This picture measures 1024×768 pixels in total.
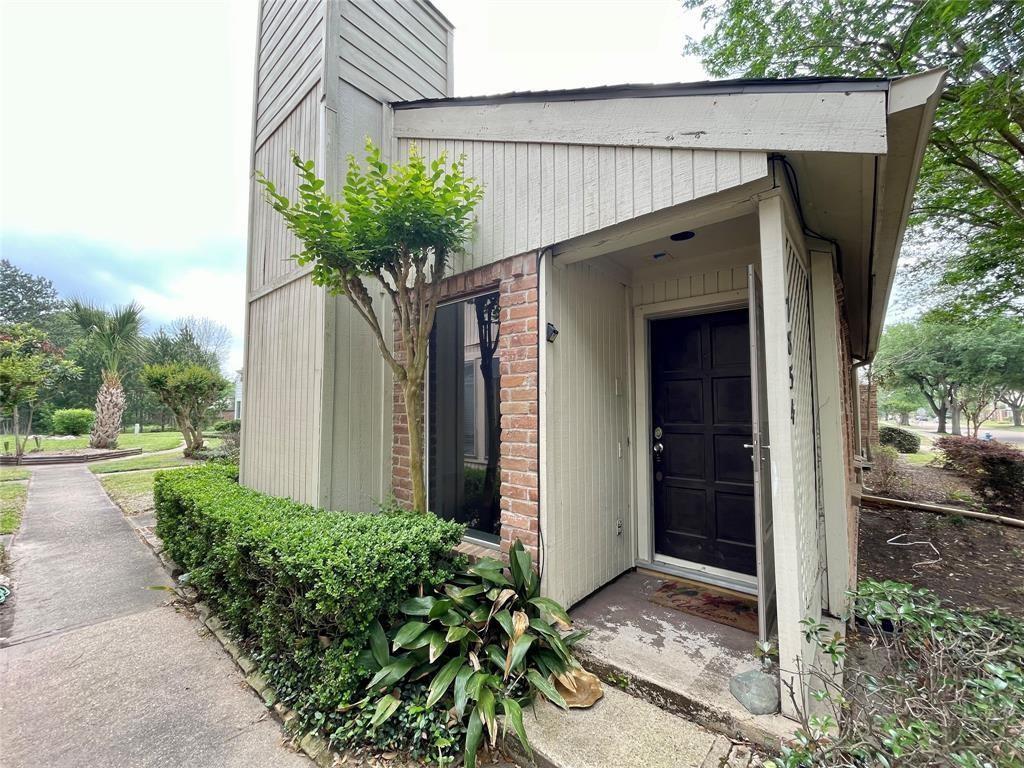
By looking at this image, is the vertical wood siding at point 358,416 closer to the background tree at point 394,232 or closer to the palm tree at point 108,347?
the background tree at point 394,232

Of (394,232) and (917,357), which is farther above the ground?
(917,357)

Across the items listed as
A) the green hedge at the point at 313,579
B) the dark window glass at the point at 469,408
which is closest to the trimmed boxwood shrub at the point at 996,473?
the dark window glass at the point at 469,408

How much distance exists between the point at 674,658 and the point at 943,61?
6.31m

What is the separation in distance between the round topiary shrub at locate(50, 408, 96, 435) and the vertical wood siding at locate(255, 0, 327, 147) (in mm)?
20881

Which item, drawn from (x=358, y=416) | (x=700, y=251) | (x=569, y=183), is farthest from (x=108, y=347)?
(x=700, y=251)

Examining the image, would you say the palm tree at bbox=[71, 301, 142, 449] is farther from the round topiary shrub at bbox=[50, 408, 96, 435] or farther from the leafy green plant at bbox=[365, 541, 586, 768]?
the leafy green plant at bbox=[365, 541, 586, 768]

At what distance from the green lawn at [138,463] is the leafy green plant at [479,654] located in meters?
11.7

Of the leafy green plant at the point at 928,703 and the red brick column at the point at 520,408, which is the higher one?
the red brick column at the point at 520,408

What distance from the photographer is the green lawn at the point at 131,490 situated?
22.9 feet

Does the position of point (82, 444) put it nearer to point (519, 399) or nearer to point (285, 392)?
point (285, 392)

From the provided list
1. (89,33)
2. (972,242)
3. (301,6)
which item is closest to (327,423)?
(301,6)

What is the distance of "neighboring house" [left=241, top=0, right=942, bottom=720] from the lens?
198 centimetres

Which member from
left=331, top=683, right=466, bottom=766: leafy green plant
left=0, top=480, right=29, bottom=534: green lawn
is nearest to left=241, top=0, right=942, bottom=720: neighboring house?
left=331, top=683, right=466, bottom=766: leafy green plant

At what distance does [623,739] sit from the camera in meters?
1.82
